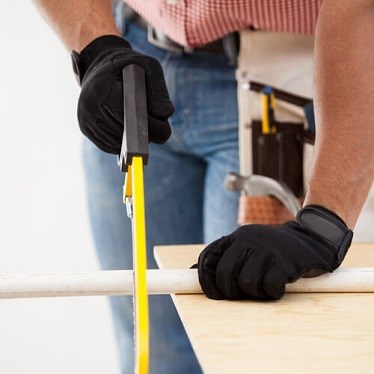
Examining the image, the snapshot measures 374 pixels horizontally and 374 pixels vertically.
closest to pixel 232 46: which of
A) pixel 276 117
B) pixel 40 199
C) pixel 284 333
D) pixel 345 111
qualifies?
pixel 276 117

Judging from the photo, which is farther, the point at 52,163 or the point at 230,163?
the point at 52,163

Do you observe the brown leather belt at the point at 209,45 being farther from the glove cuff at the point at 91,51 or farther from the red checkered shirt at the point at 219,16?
the glove cuff at the point at 91,51

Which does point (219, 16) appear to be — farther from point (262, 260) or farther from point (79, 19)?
point (262, 260)

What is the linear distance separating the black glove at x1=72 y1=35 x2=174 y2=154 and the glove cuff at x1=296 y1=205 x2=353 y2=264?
182 millimetres

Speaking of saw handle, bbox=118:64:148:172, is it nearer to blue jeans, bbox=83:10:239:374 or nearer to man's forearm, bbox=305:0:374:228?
man's forearm, bbox=305:0:374:228

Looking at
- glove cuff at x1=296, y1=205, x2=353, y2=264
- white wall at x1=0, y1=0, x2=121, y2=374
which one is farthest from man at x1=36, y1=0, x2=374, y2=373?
white wall at x1=0, y1=0, x2=121, y2=374

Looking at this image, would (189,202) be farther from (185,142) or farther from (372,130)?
(372,130)

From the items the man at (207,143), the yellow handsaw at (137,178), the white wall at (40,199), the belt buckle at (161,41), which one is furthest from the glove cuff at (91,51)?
the white wall at (40,199)

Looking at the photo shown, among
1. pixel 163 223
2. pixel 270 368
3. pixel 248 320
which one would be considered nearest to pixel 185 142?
pixel 163 223

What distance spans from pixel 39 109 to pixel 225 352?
151 cm

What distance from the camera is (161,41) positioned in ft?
4.69

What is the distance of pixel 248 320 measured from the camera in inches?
31.6

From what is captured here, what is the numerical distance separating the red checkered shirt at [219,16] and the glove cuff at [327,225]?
1.38 ft

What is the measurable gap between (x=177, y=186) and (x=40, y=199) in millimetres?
717
